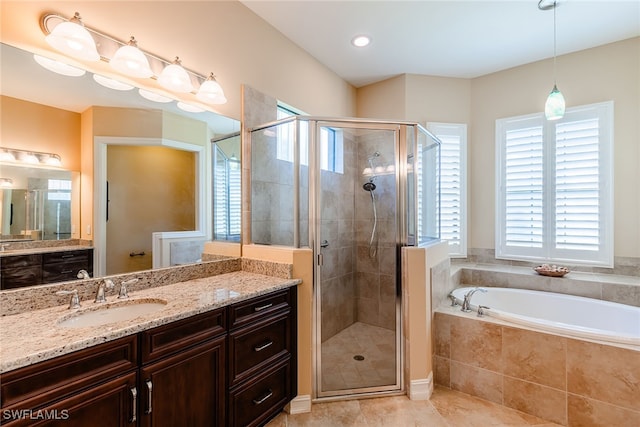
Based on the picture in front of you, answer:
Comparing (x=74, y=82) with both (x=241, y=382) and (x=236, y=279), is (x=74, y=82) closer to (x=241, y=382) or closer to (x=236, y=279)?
(x=236, y=279)

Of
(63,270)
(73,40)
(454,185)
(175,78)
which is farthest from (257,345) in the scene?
(454,185)

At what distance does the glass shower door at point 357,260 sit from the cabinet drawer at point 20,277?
59.4 inches

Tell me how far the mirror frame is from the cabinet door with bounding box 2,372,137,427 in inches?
26.9

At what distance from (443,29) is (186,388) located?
326 cm

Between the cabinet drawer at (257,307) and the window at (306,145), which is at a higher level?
the window at (306,145)

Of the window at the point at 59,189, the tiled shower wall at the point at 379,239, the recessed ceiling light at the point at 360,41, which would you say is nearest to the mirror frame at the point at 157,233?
the window at the point at 59,189

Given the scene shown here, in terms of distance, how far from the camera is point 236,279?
1958 millimetres

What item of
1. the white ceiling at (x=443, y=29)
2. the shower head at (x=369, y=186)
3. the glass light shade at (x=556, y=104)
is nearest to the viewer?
the glass light shade at (x=556, y=104)

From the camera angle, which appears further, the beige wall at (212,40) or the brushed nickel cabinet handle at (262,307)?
the brushed nickel cabinet handle at (262,307)

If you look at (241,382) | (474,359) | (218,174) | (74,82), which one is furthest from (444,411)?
(74,82)

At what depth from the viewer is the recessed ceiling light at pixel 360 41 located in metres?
2.73

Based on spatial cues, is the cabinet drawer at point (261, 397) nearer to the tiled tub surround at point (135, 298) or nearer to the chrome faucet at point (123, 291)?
the tiled tub surround at point (135, 298)

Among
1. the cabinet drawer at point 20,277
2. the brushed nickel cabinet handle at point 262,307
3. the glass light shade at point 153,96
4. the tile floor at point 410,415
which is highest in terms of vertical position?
the glass light shade at point 153,96

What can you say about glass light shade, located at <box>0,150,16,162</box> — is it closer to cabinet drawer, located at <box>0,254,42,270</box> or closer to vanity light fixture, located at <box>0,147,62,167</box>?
vanity light fixture, located at <box>0,147,62,167</box>
